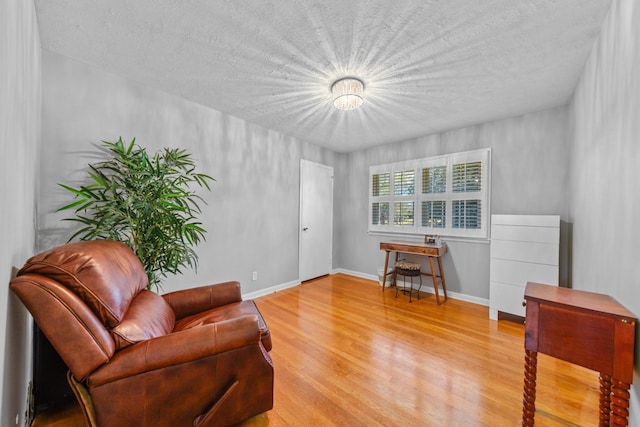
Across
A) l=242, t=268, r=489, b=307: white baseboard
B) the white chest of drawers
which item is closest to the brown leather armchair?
l=242, t=268, r=489, b=307: white baseboard

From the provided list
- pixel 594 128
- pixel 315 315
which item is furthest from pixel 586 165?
pixel 315 315

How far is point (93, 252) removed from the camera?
49.9 inches

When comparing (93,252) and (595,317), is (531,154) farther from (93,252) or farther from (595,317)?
(93,252)

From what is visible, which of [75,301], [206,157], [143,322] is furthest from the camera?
[206,157]

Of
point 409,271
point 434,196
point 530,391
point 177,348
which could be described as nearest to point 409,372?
point 530,391

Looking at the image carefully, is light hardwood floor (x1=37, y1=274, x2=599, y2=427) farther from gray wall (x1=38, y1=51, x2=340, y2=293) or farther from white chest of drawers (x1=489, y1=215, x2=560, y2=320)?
gray wall (x1=38, y1=51, x2=340, y2=293)

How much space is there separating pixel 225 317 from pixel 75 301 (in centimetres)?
82

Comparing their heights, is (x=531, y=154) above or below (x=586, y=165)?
above

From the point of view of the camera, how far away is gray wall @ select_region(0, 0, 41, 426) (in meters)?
1.01

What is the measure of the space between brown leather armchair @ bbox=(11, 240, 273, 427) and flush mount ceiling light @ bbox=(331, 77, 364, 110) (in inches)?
80.5

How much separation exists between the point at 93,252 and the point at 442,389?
226cm

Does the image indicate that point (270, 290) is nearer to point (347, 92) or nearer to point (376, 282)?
point (376, 282)

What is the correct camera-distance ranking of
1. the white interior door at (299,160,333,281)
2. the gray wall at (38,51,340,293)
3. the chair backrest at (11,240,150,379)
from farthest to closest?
the white interior door at (299,160,333,281) → the gray wall at (38,51,340,293) → the chair backrest at (11,240,150,379)

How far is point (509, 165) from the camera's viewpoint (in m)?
3.20
